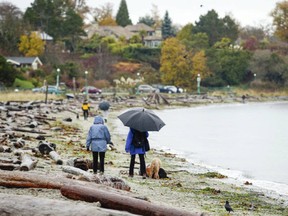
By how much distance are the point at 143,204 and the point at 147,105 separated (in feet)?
190

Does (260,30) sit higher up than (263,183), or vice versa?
(260,30)

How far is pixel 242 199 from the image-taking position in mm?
13391

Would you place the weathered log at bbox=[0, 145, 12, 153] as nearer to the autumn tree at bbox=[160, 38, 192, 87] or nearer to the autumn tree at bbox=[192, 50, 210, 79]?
the autumn tree at bbox=[160, 38, 192, 87]

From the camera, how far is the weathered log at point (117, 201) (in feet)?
27.9

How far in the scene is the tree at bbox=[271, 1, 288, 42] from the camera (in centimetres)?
11725

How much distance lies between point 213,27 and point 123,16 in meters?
38.5

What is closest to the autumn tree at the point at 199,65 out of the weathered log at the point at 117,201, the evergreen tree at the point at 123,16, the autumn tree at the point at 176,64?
the autumn tree at the point at 176,64

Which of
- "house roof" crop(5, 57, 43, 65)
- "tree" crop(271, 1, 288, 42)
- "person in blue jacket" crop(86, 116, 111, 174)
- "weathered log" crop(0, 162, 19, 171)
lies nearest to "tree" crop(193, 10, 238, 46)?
"tree" crop(271, 1, 288, 42)

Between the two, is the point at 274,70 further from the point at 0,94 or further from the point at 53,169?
the point at 53,169

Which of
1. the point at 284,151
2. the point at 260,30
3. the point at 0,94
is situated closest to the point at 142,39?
the point at 260,30

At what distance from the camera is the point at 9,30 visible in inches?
3469

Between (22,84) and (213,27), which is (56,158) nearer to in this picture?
(22,84)

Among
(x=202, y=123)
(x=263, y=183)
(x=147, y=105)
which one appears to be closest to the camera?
(x=263, y=183)

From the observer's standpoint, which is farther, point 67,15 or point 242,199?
point 67,15
